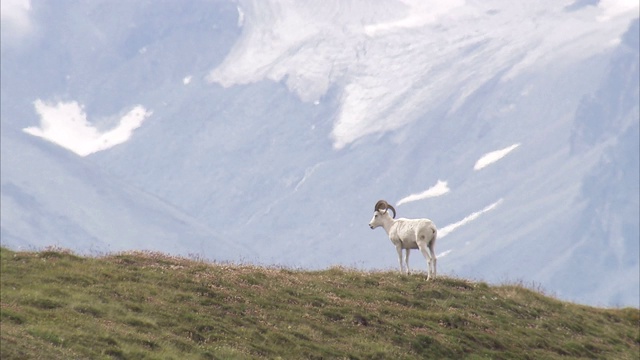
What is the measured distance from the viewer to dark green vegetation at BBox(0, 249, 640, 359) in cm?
3431

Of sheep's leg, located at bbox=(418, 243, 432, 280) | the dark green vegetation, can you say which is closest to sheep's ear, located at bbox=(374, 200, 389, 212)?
the dark green vegetation

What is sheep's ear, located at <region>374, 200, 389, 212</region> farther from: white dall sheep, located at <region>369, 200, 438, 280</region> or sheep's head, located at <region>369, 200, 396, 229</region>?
white dall sheep, located at <region>369, 200, 438, 280</region>

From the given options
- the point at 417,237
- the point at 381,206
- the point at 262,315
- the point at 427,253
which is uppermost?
the point at 381,206

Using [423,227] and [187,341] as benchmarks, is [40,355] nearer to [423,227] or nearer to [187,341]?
[187,341]

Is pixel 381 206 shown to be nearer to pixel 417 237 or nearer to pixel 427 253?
pixel 417 237

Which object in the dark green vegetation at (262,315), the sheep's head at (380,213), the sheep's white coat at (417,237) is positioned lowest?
the dark green vegetation at (262,315)

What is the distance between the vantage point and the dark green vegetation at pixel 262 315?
1351 inches

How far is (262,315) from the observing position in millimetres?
39406

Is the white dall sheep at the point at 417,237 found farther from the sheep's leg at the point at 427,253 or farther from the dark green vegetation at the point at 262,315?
the dark green vegetation at the point at 262,315

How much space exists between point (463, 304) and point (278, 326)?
371 inches

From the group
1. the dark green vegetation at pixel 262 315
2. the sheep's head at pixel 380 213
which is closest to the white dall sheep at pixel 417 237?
the dark green vegetation at pixel 262 315

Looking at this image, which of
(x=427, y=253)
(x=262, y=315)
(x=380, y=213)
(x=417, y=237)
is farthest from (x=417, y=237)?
(x=262, y=315)

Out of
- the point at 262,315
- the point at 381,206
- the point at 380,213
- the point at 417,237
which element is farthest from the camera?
the point at 381,206

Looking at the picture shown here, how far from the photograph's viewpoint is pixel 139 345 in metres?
33.9
